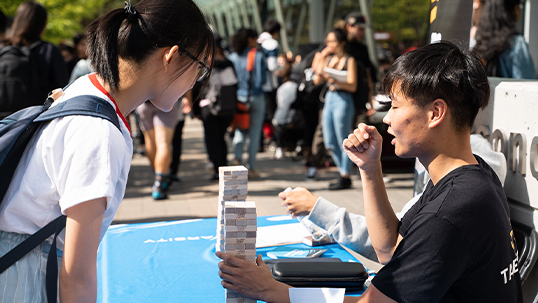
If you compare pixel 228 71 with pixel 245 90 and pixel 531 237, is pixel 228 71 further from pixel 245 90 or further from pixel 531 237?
pixel 531 237

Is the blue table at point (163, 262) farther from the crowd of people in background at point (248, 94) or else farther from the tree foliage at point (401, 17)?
the tree foliage at point (401, 17)

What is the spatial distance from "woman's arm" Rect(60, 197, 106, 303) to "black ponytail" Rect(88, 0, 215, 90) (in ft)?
1.17

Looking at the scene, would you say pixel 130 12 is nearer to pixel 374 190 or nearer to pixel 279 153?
pixel 374 190

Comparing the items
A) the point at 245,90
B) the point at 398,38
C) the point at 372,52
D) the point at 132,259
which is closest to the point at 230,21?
the point at 398,38

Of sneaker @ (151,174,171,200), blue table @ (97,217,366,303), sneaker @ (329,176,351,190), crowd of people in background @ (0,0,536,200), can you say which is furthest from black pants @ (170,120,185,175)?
blue table @ (97,217,366,303)

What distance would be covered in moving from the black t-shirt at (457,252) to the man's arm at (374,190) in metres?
0.41

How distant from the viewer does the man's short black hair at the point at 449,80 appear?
1.49 m

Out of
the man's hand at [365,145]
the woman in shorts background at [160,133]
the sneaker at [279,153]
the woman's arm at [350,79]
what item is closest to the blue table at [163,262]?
the man's hand at [365,145]

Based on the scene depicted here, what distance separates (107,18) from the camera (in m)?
1.36

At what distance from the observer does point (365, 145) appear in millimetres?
1831

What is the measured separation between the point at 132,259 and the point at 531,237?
1665mm

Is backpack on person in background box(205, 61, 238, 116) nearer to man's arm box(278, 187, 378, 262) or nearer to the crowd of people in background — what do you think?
the crowd of people in background

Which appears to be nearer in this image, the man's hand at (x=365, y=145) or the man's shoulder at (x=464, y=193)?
the man's shoulder at (x=464, y=193)

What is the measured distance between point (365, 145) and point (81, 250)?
1068 mm
